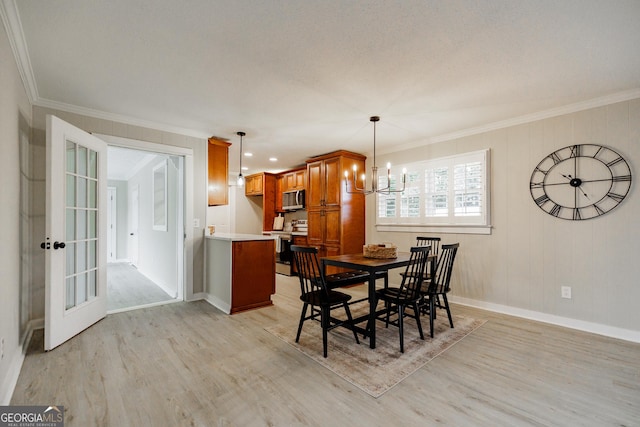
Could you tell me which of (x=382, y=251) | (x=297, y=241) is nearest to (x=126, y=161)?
(x=297, y=241)

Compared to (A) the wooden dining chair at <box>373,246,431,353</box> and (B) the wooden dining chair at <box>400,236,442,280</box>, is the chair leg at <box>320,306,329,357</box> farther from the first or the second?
(B) the wooden dining chair at <box>400,236,442,280</box>

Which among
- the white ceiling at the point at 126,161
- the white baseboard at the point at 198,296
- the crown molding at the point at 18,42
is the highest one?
the crown molding at the point at 18,42

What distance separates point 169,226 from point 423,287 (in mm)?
3951

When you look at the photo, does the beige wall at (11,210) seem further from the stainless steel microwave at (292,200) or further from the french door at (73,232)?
the stainless steel microwave at (292,200)

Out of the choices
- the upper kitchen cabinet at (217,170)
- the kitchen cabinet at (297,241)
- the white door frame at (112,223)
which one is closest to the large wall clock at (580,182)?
the kitchen cabinet at (297,241)

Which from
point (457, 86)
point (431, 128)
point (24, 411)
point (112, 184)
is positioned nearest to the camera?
point (24, 411)

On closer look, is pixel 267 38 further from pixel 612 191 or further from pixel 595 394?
pixel 612 191

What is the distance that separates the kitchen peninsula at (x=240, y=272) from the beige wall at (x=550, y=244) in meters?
2.64

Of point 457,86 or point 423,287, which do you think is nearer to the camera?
point 457,86

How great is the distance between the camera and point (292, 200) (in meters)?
6.52

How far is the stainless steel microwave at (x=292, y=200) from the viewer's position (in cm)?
623

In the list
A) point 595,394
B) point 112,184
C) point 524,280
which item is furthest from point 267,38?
point 112,184

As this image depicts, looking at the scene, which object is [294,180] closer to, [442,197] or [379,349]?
[442,197]

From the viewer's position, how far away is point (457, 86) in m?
2.72
